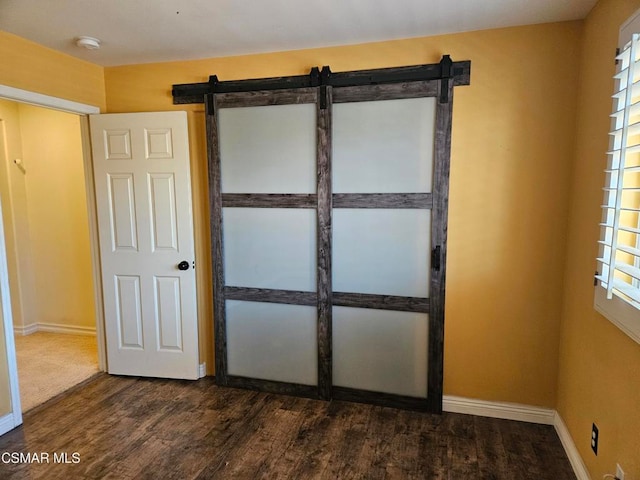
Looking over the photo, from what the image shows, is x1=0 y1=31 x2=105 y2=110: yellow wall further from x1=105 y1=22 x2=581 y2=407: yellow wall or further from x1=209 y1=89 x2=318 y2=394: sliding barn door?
x1=105 y1=22 x2=581 y2=407: yellow wall

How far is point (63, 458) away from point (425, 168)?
2.78 metres

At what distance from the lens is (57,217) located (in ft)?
13.3

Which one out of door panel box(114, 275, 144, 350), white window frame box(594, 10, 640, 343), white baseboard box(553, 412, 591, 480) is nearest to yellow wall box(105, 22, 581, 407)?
white baseboard box(553, 412, 591, 480)

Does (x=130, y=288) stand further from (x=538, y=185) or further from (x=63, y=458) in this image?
(x=538, y=185)

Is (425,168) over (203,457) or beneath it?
over

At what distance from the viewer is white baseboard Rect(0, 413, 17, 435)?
8.09 feet

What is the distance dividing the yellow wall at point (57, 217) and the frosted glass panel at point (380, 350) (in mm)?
2820

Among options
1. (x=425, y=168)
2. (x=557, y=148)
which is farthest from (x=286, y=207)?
(x=557, y=148)

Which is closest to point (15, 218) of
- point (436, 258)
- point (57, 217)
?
point (57, 217)

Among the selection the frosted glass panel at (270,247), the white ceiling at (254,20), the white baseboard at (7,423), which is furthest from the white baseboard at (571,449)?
the white baseboard at (7,423)

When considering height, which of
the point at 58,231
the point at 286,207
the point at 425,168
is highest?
the point at 425,168

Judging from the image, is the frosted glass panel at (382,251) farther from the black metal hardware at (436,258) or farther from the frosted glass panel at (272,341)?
the frosted glass panel at (272,341)

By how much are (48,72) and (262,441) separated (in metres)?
2.87

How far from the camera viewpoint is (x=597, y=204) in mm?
1951
